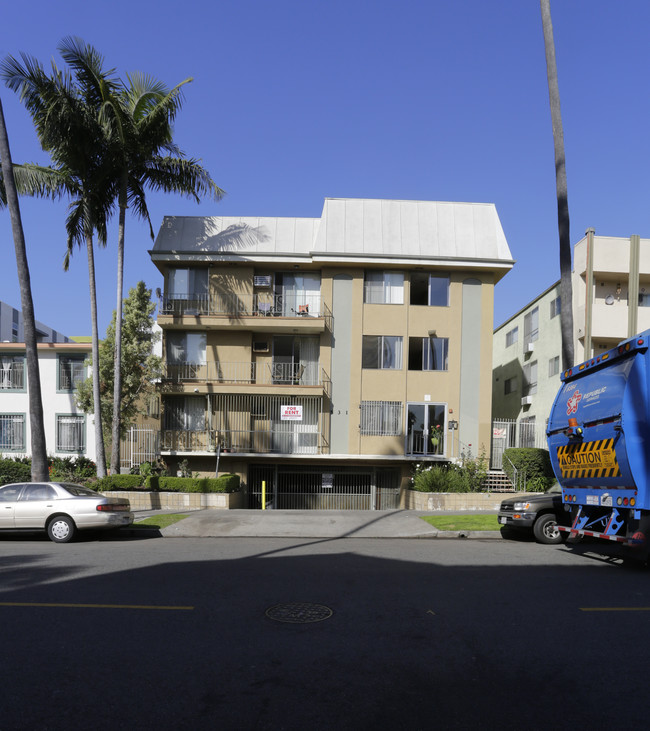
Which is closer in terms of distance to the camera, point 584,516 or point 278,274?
point 584,516

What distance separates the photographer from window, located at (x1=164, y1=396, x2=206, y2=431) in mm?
27203

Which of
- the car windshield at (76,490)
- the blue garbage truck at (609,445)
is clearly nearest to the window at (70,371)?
the car windshield at (76,490)

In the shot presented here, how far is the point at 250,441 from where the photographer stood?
87.0ft

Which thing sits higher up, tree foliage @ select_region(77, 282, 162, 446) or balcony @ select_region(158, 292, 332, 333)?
balcony @ select_region(158, 292, 332, 333)

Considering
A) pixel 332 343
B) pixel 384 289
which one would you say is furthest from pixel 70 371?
pixel 384 289

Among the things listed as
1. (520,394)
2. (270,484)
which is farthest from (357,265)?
(520,394)

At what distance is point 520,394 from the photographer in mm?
35406

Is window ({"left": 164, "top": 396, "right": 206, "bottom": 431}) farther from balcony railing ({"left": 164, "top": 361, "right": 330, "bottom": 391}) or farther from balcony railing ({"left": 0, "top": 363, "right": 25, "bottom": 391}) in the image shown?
balcony railing ({"left": 0, "top": 363, "right": 25, "bottom": 391})

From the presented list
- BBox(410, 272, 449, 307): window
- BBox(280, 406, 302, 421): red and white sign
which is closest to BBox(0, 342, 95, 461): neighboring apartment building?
BBox(280, 406, 302, 421): red and white sign

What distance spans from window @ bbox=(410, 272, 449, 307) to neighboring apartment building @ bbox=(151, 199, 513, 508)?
4 centimetres

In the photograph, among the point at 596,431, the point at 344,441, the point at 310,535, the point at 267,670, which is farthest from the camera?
the point at 344,441

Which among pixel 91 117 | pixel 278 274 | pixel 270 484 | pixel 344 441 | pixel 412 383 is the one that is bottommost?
pixel 270 484

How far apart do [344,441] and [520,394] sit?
1318 centimetres

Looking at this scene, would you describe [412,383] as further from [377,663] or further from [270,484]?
[377,663]
